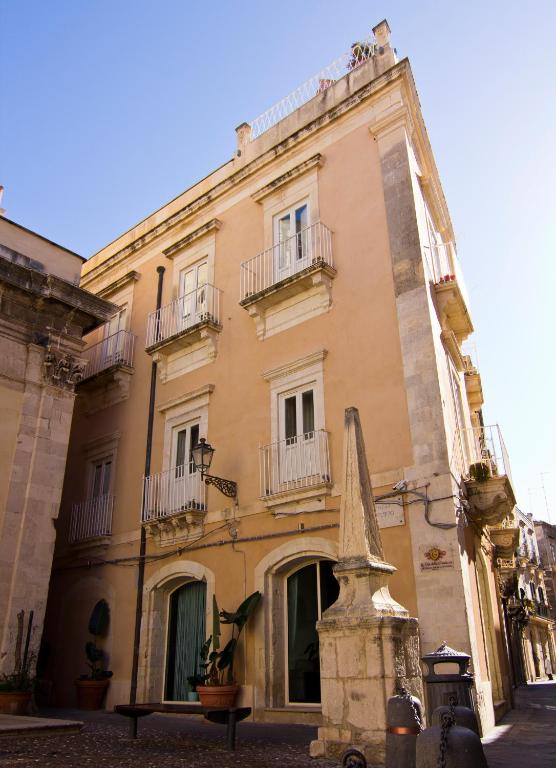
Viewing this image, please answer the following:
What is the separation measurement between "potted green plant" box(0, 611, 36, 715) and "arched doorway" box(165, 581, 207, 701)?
8.62 feet

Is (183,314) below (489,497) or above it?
above

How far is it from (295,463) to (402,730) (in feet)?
21.2

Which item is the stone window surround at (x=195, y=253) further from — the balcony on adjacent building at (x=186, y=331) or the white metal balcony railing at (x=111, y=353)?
the white metal balcony railing at (x=111, y=353)

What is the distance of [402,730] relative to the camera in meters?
5.16

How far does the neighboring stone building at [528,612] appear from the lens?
25.8m

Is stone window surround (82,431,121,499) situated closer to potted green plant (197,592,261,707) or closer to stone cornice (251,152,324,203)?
potted green plant (197,592,261,707)

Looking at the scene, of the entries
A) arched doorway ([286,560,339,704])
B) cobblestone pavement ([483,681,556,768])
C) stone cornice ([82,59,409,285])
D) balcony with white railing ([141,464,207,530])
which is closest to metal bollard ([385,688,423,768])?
cobblestone pavement ([483,681,556,768])

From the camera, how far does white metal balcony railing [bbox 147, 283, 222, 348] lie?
14.5 metres

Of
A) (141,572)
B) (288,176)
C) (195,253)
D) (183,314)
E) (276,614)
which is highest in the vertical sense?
(288,176)

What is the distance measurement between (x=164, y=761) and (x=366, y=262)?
869cm

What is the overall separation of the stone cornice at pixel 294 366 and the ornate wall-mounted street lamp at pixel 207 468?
6.13 feet

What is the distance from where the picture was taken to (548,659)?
46.0 metres

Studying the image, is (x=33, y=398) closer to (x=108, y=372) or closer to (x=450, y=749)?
(x=108, y=372)

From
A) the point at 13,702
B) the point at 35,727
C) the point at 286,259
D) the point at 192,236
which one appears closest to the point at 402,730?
the point at 35,727
